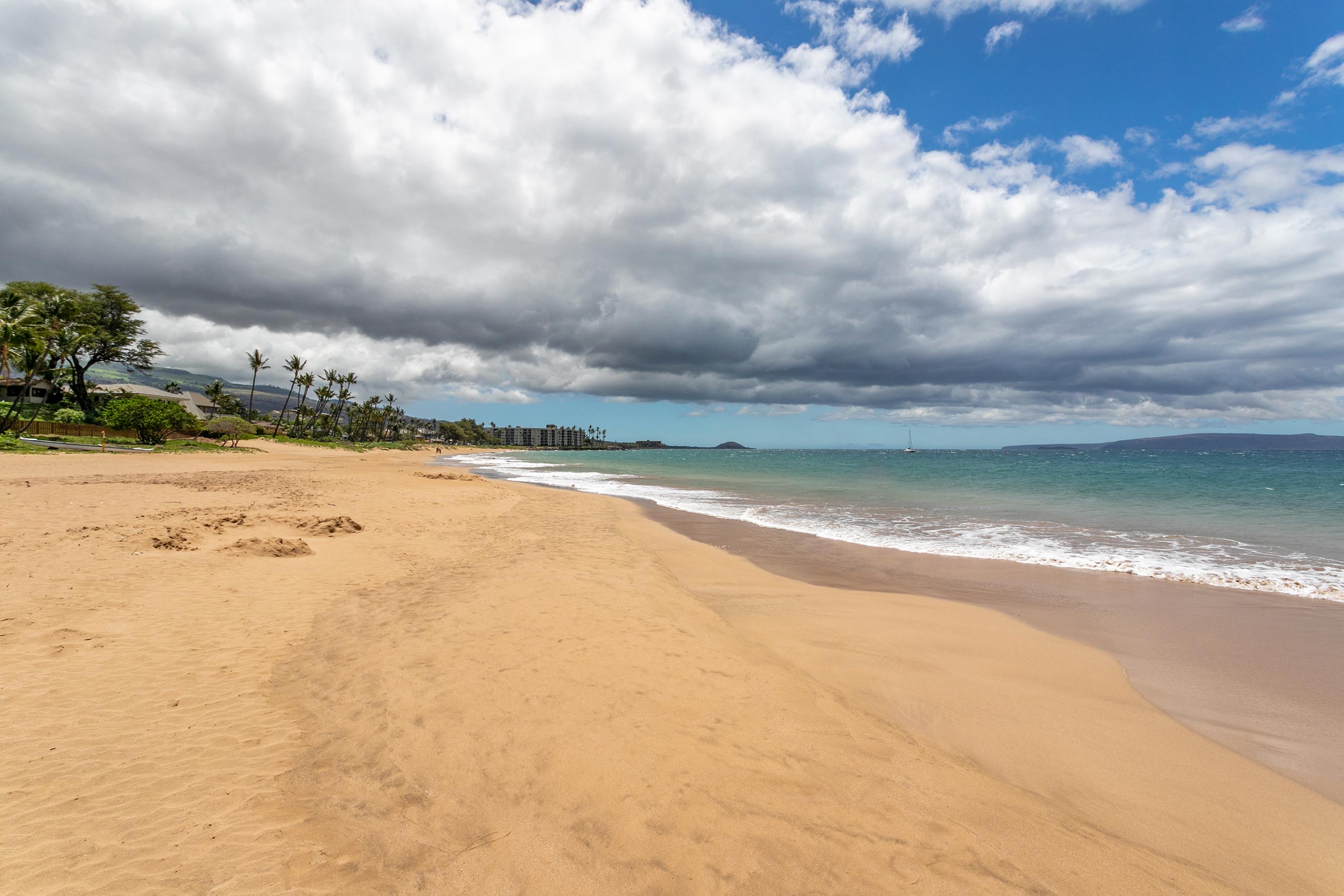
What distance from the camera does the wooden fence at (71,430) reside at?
1734 inches

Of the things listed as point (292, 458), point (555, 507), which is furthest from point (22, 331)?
point (555, 507)

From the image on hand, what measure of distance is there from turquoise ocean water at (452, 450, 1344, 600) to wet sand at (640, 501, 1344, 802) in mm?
1436

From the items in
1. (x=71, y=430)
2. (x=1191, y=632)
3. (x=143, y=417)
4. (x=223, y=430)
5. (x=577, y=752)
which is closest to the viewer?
(x=577, y=752)

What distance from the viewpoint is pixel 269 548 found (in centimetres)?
963

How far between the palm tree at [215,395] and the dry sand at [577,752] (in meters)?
108

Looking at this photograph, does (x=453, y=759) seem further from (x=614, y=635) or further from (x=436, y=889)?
(x=614, y=635)

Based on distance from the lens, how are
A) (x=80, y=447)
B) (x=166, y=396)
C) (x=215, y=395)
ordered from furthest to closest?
(x=215, y=395), (x=166, y=396), (x=80, y=447)

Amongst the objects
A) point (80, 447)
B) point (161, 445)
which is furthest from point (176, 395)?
point (80, 447)

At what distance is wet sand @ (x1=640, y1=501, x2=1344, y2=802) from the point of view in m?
4.98

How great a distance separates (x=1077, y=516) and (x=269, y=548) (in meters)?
24.9

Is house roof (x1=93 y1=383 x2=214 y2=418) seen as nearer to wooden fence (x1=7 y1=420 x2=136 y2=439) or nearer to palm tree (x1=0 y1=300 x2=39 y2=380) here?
wooden fence (x1=7 y1=420 x2=136 y2=439)

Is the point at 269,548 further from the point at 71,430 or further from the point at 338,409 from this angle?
the point at 338,409

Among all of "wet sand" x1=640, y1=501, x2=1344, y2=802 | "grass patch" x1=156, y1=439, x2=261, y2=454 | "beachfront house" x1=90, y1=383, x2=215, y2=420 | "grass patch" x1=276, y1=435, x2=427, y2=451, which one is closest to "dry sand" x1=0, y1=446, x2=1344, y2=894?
"wet sand" x1=640, y1=501, x2=1344, y2=802

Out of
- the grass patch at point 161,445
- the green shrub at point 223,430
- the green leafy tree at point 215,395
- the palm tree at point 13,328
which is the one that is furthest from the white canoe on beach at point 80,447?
the green leafy tree at point 215,395
